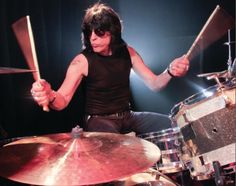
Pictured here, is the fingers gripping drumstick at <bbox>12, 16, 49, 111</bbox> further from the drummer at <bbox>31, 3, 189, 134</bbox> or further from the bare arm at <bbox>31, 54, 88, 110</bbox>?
the drummer at <bbox>31, 3, 189, 134</bbox>

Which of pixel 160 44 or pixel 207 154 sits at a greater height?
pixel 160 44

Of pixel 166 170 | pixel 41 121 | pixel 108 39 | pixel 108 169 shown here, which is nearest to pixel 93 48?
pixel 108 39

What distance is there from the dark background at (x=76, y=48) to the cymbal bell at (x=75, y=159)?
2.74 feet

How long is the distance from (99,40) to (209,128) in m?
0.93

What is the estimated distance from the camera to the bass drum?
146 cm

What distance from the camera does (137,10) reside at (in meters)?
2.98

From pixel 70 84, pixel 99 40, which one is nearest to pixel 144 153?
pixel 70 84

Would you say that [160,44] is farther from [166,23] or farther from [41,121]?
[41,121]

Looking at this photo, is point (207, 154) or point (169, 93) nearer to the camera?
point (207, 154)

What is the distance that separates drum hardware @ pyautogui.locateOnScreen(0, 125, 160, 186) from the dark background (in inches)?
33.0

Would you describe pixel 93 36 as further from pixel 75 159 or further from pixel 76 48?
pixel 75 159

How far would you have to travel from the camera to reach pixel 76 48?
2594mm

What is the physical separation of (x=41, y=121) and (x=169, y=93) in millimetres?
1170

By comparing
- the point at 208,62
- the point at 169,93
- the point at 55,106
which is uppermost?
the point at 208,62
